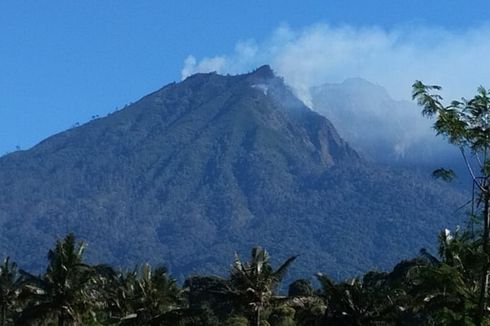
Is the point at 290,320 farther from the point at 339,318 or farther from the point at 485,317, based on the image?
the point at 485,317

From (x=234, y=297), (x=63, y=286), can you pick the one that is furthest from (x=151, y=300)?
(x=234, y=297)

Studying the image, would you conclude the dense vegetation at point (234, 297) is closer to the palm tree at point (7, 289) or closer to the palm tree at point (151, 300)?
the palm tree at point (151, 300)

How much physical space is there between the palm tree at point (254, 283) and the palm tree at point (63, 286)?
882cm

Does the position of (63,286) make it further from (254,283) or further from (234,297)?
(254,283)

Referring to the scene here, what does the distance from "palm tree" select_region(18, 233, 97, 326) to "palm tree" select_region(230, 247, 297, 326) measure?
347 inches

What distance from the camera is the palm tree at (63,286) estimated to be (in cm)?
6538

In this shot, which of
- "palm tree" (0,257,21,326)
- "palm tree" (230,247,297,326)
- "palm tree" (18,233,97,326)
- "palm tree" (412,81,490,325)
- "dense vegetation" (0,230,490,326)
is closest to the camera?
"palm tree" (412,81,490,325)

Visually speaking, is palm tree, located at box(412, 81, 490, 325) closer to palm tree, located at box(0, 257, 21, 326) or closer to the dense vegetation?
the dense vegetation

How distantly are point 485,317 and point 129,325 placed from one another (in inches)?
973

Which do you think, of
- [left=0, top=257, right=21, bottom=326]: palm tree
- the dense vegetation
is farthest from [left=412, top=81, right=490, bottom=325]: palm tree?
[left=0, top=257, right=21, bottom=326]: palm tree

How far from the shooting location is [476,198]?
4538 cm

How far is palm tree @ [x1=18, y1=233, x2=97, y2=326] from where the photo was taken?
65.4 m

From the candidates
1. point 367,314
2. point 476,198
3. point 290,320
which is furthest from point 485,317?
point 290,320

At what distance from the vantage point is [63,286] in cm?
6569
